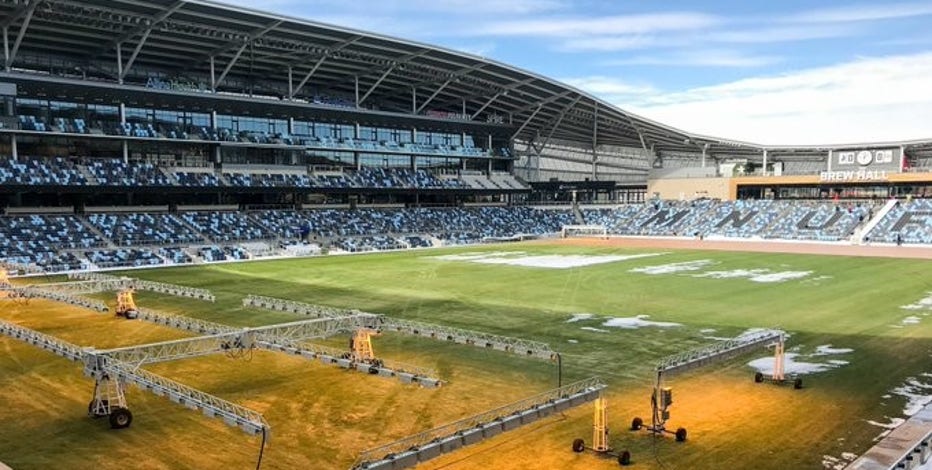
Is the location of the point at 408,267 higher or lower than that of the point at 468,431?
lower

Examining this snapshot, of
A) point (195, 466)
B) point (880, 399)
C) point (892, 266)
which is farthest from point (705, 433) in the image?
point (892, 266)

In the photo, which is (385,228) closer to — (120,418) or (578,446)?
(120,418)

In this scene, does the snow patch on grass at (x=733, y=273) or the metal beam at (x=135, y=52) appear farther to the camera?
the metal beam at (x=135, y=52)

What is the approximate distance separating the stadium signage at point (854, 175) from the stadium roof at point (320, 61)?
34.1 feet

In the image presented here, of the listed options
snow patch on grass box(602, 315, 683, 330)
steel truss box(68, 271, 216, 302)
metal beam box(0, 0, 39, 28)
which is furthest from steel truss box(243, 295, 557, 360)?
metal beam box(0, 0, 39, 28)

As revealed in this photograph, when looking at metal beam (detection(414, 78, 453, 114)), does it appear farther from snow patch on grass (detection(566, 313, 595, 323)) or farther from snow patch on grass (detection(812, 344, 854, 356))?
snow patch on grass (detection(812, 344, 854, 356))

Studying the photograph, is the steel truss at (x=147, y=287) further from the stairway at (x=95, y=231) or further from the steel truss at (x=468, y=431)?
the stairway at (x=95, y=231)

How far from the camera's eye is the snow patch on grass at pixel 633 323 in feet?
105

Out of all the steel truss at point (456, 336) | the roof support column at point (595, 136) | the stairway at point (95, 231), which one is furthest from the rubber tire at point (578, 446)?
the roof support column at point (595, 136)

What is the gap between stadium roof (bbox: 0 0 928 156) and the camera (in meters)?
63.2

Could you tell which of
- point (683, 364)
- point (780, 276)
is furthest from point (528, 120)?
point (683, 364)

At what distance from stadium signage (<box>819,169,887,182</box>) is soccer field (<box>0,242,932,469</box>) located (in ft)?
169

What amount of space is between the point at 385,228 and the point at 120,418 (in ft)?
225

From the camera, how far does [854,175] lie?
93688 mm
